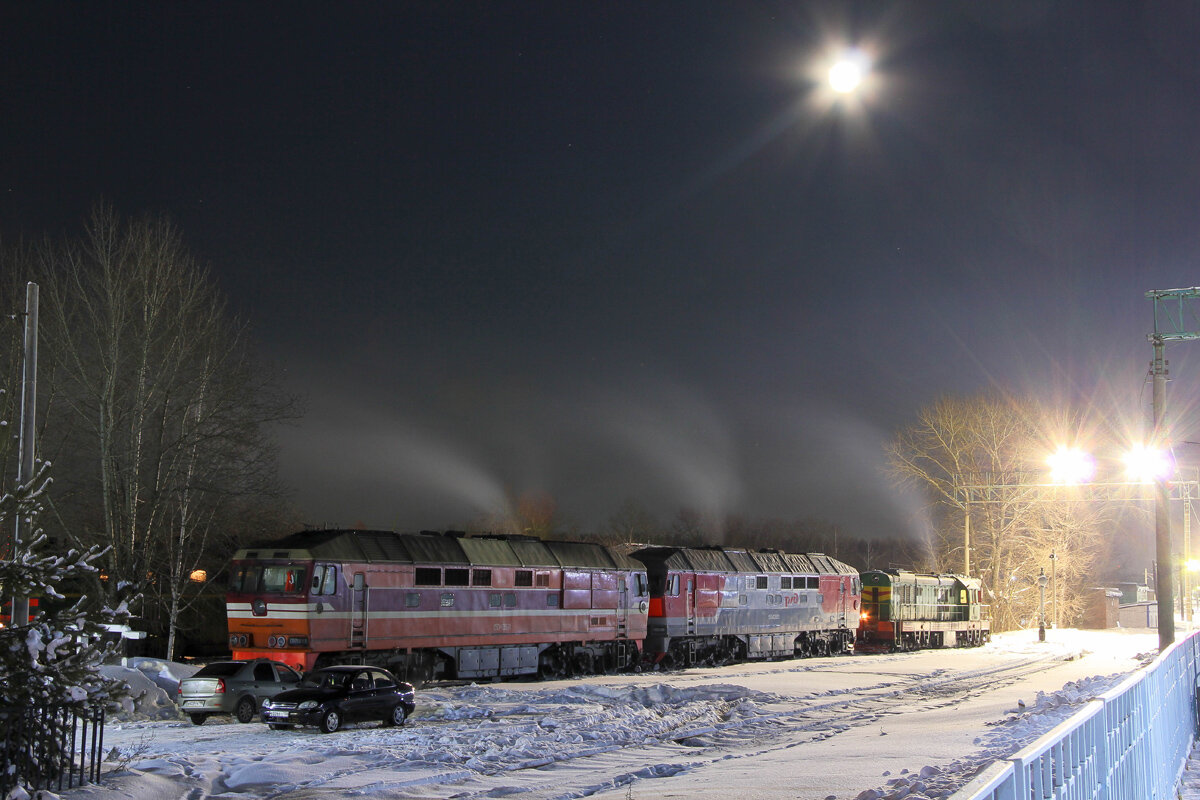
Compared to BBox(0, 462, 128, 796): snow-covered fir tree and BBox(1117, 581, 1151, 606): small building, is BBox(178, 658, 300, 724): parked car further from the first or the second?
BBox(1117, 581, 1151, 606): small building

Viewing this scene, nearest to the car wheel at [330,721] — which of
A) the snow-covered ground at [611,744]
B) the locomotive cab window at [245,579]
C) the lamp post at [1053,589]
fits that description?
the snow-covered ground at [611,744]

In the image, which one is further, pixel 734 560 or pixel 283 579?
pixel 734 560

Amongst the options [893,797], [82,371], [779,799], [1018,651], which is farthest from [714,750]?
[1018,651]

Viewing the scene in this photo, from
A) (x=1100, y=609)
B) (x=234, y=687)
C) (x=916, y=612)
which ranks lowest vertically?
(x=1100, y=609)

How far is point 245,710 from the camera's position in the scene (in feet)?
69.4

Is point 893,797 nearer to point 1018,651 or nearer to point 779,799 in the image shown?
point 779,799

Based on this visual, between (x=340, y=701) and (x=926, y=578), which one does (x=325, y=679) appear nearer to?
(x=340, y=701)

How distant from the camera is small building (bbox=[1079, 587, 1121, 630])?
80375 mm

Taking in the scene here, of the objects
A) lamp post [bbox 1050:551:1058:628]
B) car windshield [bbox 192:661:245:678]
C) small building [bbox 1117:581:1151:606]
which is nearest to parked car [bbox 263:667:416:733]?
car windshield [bbox 192:661:245:678]

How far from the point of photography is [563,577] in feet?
107

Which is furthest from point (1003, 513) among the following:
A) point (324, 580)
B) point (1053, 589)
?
point (324, 580)

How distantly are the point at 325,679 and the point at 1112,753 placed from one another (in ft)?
48.9

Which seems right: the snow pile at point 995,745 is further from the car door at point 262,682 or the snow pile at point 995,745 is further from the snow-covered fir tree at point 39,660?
the car door at point 262,682

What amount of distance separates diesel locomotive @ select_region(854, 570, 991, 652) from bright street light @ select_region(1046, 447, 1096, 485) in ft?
30.7
